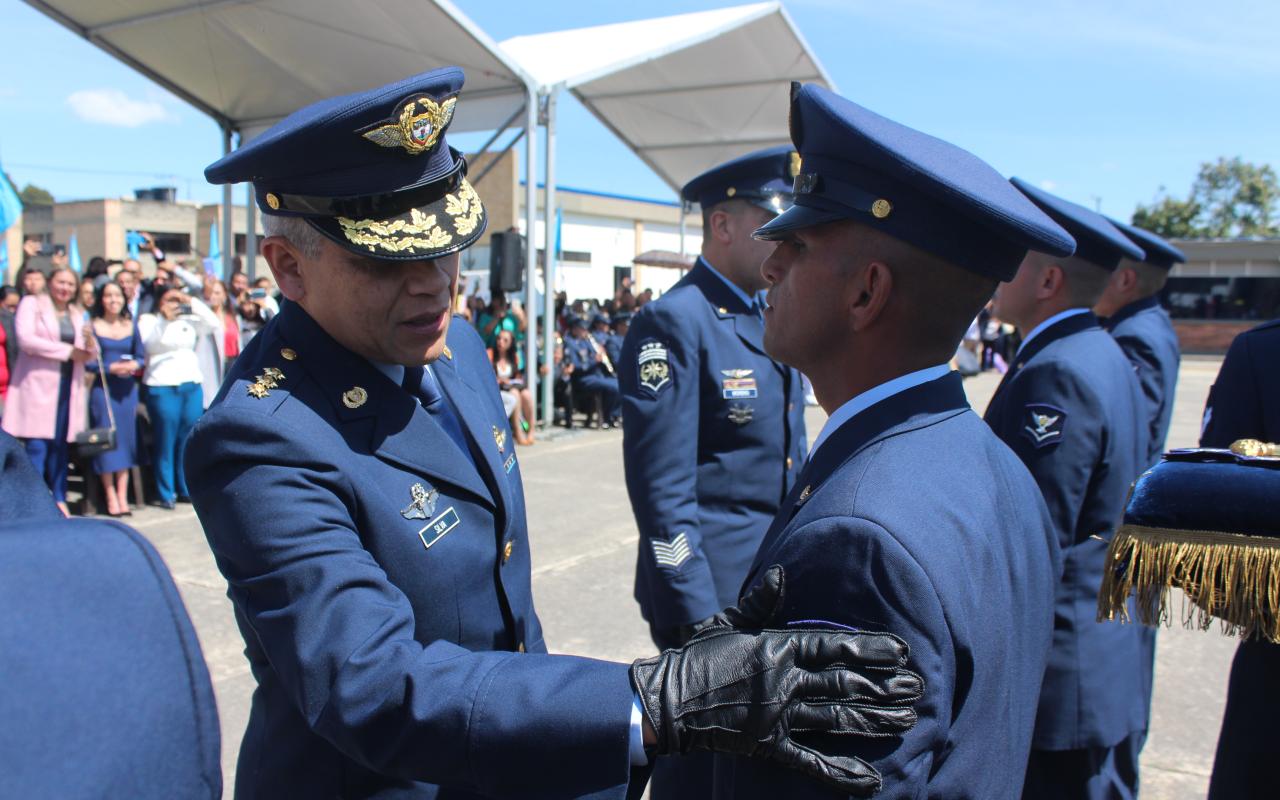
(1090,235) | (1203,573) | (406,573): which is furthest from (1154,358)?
(406,573)

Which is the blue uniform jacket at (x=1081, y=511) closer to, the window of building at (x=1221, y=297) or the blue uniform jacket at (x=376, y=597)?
the blue uniform jacket at (x=376, y=597)

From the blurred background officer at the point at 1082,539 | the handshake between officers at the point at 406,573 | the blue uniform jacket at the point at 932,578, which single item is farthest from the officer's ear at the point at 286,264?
the blurred background officer at the point at 1082,539

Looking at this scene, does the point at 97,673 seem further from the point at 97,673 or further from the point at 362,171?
the point at 362,171

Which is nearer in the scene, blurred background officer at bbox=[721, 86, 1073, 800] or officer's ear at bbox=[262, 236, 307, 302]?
blurred background officer at bbox=[721, 86, 1073, 800]

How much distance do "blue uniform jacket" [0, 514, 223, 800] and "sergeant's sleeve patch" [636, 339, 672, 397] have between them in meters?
2.24

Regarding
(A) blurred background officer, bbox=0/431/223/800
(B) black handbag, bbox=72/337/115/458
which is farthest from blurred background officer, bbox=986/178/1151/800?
(B) black handbag, bbox=72/337/115/458

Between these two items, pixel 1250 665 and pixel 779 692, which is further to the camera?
pixel 1250 665

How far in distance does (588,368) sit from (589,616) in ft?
24.9

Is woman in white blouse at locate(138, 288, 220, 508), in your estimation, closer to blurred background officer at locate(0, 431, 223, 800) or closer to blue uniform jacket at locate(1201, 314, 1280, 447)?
blue uniform jacket at locate(1201, 314, 1280, 447)

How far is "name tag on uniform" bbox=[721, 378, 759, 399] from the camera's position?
306 cm

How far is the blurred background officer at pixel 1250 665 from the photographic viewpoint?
203cm

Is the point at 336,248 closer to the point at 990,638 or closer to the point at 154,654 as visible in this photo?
the point at 154,654

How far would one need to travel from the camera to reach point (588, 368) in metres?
12.6

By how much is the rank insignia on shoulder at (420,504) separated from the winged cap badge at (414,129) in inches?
23.7
